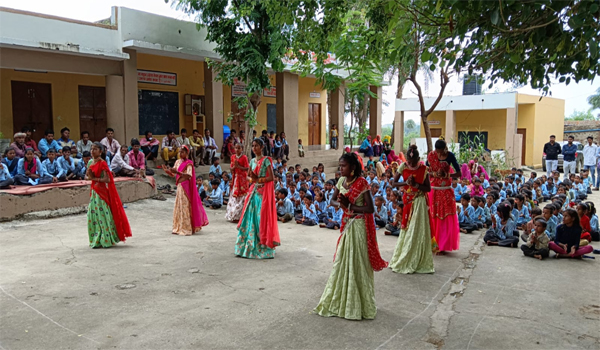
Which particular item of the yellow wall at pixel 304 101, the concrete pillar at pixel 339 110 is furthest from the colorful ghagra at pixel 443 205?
the yellow wall at pixel 304 101

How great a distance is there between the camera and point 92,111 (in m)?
14.8

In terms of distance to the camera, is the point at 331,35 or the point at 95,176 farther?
the point at 331,35

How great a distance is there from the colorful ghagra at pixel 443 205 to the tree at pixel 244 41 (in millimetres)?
7089

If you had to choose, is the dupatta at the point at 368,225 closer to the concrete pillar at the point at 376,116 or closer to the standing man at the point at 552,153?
the standing man at the point at 552,153

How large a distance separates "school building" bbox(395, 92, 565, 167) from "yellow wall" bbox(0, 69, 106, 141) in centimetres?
1675

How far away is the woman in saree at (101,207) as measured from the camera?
22.4 ft

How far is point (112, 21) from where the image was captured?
40.5 feet

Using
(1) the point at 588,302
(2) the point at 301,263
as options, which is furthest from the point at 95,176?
(1) the point at 588,302

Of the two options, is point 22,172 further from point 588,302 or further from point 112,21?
point 588,302

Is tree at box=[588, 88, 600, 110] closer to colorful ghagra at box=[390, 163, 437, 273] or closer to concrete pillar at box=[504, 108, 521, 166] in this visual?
concrete pillar at box=[504, 108, 521, 166]

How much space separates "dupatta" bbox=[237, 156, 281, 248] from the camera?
254 inches

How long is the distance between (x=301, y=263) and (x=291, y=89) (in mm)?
11183

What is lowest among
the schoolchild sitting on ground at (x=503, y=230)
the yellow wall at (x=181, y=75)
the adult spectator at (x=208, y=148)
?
the schoolchild sitting on ground at (x=503, y=230)

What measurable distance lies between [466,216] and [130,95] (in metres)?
9.60
